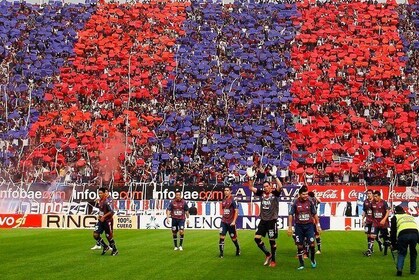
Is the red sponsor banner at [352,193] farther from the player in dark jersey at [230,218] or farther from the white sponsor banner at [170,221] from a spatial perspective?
the player in dark jersey at [230,218]

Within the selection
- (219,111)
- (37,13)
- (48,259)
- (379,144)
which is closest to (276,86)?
(219,111)

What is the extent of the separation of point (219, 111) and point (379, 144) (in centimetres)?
1252

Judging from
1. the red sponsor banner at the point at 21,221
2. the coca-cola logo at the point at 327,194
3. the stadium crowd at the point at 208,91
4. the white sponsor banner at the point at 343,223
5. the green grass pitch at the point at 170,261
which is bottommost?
the green grass pitch at the point at 170,261

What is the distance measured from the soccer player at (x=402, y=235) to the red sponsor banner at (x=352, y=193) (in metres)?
30.9

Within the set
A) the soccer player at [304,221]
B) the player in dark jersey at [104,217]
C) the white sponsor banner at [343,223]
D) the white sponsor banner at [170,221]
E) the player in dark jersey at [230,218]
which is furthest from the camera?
the white sponsor banner at [170,221]

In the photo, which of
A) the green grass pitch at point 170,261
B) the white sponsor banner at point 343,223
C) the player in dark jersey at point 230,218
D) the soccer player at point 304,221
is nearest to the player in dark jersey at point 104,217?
the green grass pitch at point 170,261

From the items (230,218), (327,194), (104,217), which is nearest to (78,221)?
(327,194)

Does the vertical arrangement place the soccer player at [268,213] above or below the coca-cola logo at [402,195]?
below

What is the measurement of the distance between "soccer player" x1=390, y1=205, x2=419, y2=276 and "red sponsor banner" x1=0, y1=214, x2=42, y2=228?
32523 millimetres

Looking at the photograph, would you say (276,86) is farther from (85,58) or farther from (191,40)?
(85,58)

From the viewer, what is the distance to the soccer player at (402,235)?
21.7m

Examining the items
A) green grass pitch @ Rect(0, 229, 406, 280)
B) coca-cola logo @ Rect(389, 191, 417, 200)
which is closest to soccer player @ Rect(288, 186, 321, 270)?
green grass pitch @ Rect(0, 229, 406, 280)

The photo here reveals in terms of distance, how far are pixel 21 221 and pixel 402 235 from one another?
111 feet

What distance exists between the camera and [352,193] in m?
53.4
